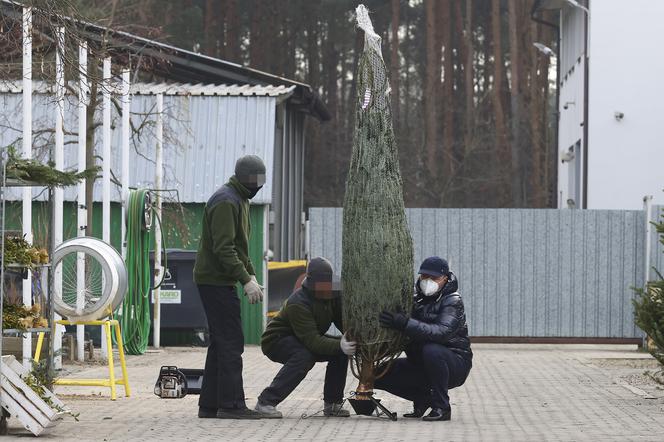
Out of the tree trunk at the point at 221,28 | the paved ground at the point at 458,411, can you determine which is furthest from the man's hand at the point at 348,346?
the tree trunk at the point at 221,28

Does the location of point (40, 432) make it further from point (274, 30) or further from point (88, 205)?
point (274, 30)

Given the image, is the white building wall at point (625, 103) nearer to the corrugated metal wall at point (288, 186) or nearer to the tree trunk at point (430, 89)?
the corrugated metal wall at point (288, 186)

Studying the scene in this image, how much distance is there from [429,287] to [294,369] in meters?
1.23

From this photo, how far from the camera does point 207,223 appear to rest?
11523 millimetres

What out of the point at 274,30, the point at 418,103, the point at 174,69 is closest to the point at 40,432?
the point at 174,69

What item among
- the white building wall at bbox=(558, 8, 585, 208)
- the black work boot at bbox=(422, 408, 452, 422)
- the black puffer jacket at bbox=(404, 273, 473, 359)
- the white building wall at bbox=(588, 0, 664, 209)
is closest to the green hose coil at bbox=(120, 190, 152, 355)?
the black puffer jacket at bbox=(404, 273, 473, 359)

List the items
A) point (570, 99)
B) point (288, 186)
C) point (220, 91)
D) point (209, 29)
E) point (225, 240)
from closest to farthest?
1. point (225, 240)
2. point (220, 91)
3. point (288, 186)
4. point (570, 99)
5. point (209, 29)

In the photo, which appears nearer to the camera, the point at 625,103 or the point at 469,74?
the point at 625,103

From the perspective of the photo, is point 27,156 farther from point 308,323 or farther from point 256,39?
point 256,39

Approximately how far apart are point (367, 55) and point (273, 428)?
3.05 m

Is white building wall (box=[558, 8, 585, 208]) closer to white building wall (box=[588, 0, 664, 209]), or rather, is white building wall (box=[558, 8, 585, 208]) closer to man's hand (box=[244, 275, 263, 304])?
white building wall (box=[588, 0, 664, 209])

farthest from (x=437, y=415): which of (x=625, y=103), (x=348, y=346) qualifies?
(x=625, y=103)

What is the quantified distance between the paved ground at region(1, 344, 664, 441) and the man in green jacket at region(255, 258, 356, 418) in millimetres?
256

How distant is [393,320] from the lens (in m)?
11.5
